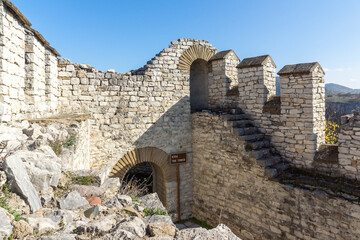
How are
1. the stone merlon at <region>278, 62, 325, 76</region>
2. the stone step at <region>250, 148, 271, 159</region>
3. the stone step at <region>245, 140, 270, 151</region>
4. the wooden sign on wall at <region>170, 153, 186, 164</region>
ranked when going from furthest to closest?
the wooden sign on wall at <region>170, 153, 186, 164</region>, the stone step at <region>245, 140, 270, 151</region>, the stone step at <region>250, 148, 271, 159</region>, the stone merlon at <region>278, 62, 325, 76</region>

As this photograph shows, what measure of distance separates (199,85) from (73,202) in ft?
22.6

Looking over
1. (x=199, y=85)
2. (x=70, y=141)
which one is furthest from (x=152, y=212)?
(x=199, y=85)

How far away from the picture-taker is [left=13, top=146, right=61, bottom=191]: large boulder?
240 cm

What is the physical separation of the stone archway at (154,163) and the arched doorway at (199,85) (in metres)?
2.31

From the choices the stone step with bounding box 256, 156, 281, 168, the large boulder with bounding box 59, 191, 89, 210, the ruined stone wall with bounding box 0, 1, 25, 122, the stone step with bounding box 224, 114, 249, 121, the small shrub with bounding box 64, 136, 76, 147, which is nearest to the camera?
the large boulder with bounding box 59, 191, 89, 210

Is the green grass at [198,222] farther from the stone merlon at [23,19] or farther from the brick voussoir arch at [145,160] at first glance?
the stone merlon at [23,19]

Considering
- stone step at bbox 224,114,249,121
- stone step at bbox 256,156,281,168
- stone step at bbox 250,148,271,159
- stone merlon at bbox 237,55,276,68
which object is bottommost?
stone step at bbox 256,156,281,168

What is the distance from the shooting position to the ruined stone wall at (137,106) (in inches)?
252

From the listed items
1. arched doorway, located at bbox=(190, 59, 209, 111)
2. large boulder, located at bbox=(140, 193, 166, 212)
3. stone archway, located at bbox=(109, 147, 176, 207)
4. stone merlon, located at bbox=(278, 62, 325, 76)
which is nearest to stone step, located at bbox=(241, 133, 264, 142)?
stone merlon, located at bbox=(278, 62, 325, 76)

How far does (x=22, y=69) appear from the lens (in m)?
4.25

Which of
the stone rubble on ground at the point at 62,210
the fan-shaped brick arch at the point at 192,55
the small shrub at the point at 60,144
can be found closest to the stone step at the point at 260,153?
the fan-shaped brick arch at the point at 192,55

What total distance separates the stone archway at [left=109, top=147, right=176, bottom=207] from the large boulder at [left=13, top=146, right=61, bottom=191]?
4.18m

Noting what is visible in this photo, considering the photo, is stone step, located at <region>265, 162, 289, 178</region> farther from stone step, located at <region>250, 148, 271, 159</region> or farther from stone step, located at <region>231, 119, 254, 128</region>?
stone step, located at <region>231, 119, 254, 128</region>

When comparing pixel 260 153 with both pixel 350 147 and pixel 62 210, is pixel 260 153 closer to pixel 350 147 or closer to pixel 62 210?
pixel 350 147
